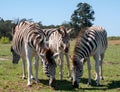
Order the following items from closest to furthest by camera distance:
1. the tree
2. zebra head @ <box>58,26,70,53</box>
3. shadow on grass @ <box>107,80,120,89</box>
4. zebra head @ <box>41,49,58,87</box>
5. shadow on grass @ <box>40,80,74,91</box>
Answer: zebra head @ <box>41,49,58,87</box> < shadow on grass @ <box>40,80,74,91</box> < shadow on grass @ <box>107,80,120,89</box> < zebra head @ <box>58,26,70,53</box> < the tree

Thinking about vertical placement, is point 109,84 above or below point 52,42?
below

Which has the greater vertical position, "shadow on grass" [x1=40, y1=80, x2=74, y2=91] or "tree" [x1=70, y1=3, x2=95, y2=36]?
"tree" [x1=70, y1=3, x2=95, y2=36]

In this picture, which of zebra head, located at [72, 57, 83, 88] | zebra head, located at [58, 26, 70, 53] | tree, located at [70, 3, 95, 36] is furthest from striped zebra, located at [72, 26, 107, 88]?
tree, located at [70, 3, 95, 36]

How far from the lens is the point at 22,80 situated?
44.3ft

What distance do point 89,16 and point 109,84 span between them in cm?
7164

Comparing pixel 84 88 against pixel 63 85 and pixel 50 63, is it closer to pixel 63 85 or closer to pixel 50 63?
pixel 63 85

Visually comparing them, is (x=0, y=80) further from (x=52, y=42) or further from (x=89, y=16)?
(x=89, y=16)

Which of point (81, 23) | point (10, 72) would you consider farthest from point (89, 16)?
point (10, 72)

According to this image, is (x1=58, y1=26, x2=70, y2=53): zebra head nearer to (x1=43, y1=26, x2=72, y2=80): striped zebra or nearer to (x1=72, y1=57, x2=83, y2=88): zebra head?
(x1=43, y1=26, x2=72, y2=80): striped zebra

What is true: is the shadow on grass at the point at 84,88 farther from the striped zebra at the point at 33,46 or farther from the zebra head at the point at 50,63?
the zebra head at the point at 50,63

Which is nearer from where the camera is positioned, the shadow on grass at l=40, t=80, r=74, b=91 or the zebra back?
the shadow on grass at l=40, t=80, r=74, b=91

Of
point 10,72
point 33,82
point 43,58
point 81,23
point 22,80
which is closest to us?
point 43,58

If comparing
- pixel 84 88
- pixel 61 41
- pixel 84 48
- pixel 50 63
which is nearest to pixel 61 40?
pixel 61 41

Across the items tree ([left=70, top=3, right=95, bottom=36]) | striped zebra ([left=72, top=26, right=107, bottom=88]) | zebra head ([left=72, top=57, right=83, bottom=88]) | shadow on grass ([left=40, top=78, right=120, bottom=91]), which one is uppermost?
tree ([left=70, top=3, right=95, bottom=36])
